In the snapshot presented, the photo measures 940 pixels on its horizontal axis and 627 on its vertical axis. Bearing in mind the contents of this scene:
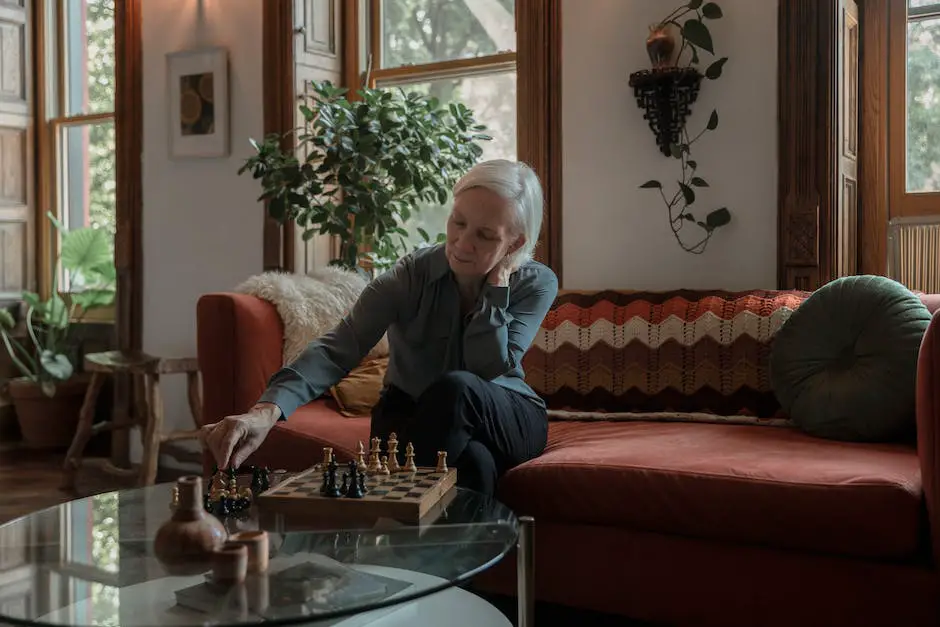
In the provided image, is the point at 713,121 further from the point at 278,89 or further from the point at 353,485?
A: the point at 353,485

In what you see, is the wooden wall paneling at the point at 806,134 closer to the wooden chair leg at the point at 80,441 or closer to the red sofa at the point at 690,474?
the red sofa at the point at 690,474

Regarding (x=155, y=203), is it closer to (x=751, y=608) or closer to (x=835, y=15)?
(x=835, y=15)

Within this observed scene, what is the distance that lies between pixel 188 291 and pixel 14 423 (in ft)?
4.70

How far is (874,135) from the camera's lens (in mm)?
3098

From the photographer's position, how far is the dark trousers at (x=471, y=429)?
202cm

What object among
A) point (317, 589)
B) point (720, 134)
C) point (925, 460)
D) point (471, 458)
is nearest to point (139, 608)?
point (317, 589)

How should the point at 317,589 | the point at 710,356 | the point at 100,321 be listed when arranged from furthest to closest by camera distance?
the point at 100,321 → the point at 710,356 → the point at 317,589

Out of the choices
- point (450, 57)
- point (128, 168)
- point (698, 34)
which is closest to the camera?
point (698, 34)

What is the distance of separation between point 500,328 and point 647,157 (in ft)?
3.87

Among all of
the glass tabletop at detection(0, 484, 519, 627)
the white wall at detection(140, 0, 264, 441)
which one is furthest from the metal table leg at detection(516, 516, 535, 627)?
the white wall at detection(140, 0, 264, 441)

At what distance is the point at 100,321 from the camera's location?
193 inches

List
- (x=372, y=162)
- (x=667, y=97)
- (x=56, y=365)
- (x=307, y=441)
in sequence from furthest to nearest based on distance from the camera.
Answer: (x=56, y=365), (x=372, y=162), (x=667, y=97), (x=307, y=441)

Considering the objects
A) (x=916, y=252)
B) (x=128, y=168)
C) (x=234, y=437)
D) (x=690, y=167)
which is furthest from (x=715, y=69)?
(x=128, y=168)

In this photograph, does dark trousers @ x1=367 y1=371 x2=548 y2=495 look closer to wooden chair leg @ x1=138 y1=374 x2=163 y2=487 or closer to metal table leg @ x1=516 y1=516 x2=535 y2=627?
metal table leg @ x1=516 y1=516 x2=535 y2=627
